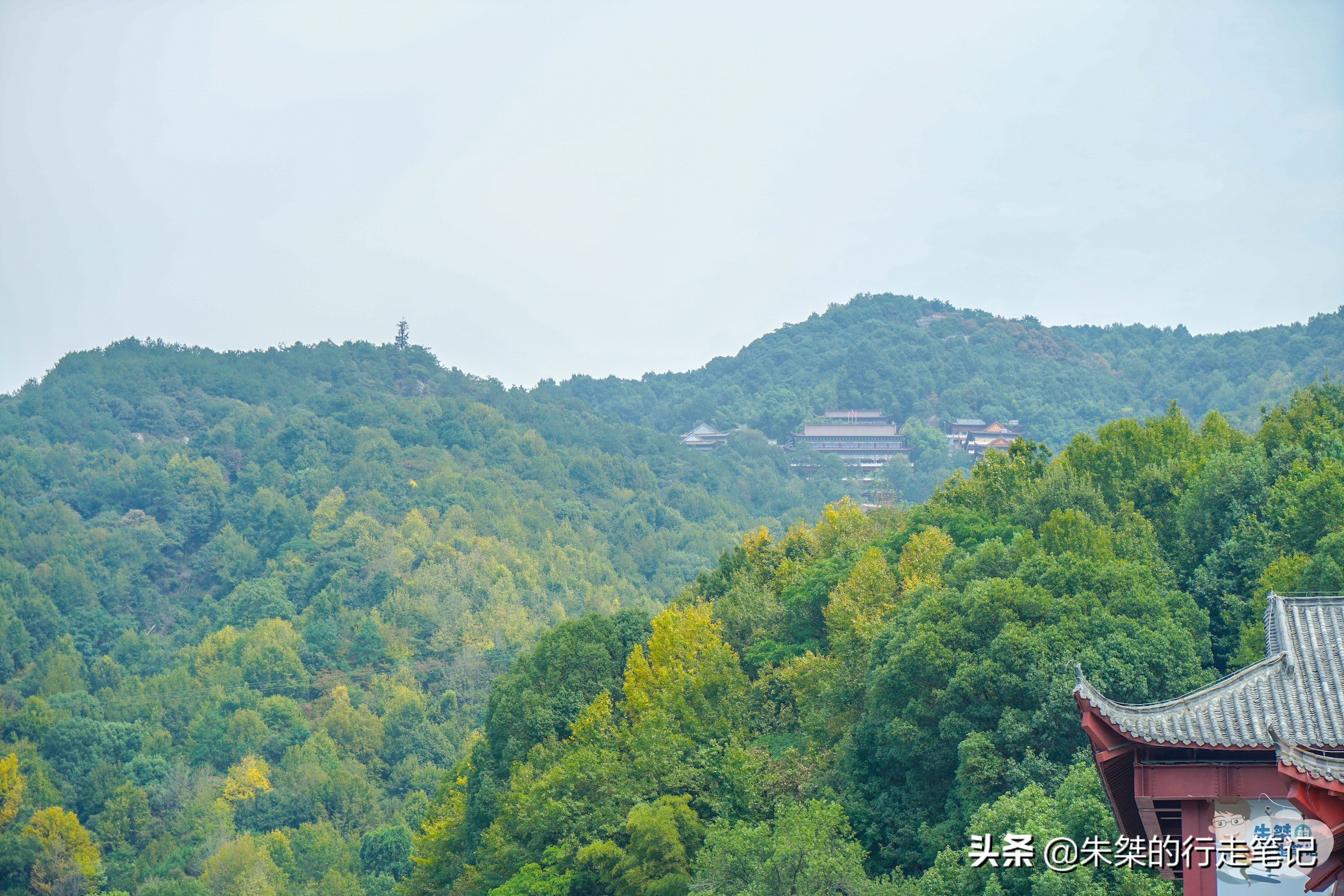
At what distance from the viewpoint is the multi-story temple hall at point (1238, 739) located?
1112 cm

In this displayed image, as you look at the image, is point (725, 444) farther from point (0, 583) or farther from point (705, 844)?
point (705, 844)

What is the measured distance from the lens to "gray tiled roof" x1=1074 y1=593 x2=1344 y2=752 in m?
11.1

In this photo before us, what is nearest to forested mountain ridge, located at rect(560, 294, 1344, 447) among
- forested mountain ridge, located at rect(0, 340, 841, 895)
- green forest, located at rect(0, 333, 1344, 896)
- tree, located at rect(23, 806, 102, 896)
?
green forest, located at rect(0, 333, 1344, 896)

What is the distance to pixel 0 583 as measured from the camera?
302ft

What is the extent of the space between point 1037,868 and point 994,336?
Answer: 533 feet

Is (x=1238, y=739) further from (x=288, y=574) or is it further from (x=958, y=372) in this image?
(x=958, y=372)

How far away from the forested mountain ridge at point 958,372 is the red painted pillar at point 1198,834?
123715mm

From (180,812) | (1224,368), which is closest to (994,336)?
(1224,368)

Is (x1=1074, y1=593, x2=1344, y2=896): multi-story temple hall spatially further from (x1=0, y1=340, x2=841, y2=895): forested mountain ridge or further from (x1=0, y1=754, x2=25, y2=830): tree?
(x1=0, y1=754, x2=25, y2=830): tree

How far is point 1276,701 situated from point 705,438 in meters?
150

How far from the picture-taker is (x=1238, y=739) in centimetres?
1108

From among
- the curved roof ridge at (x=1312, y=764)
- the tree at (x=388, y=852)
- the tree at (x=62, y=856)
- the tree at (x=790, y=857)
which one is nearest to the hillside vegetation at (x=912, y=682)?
the tree at (x=790, y=857)

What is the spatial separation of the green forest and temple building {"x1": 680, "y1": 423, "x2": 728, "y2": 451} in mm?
3728

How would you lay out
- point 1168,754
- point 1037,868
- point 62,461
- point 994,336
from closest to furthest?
point 1168,754
point 1037,868
point 62,461
point 994,336
